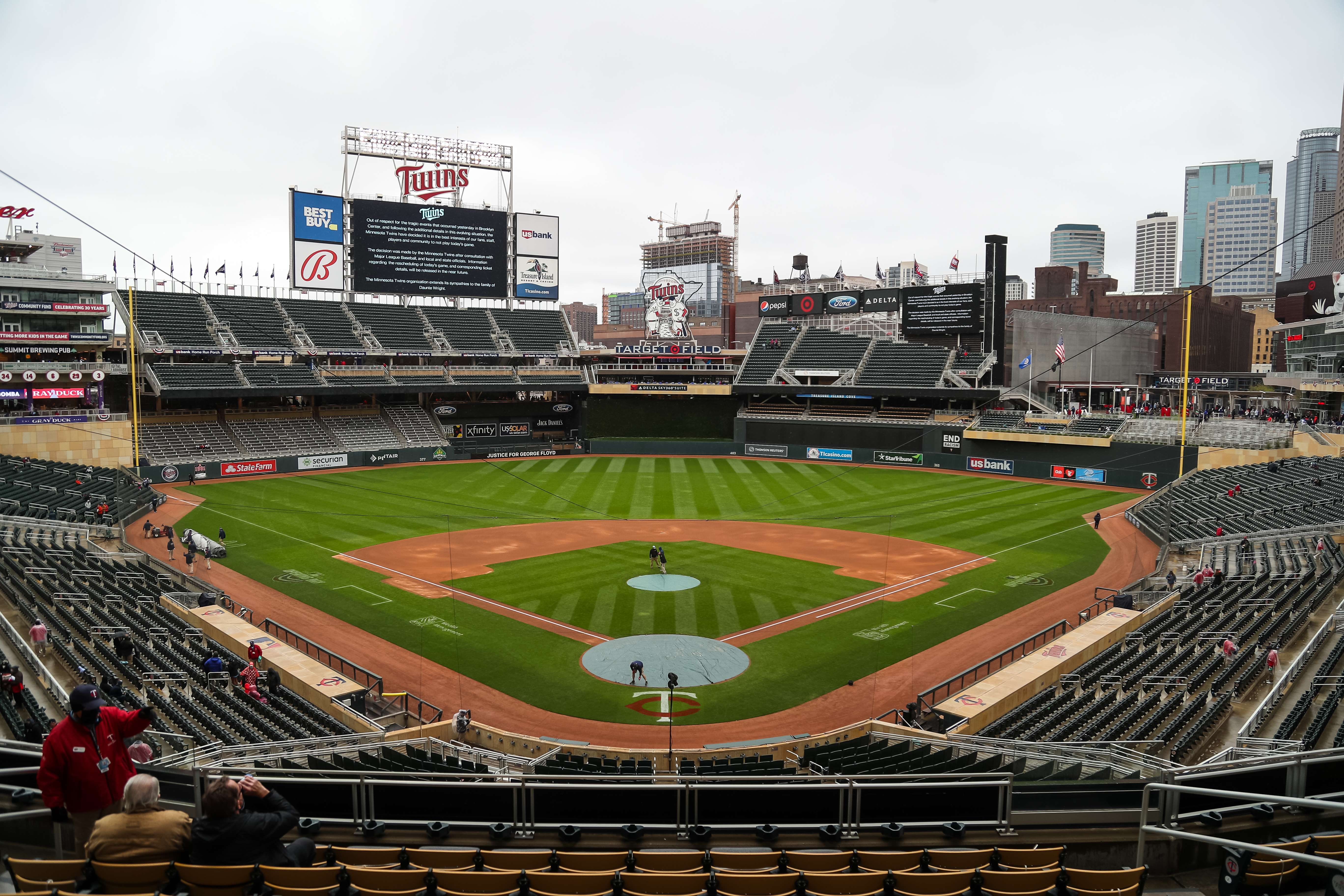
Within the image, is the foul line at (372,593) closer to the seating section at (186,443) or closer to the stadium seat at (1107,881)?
the stadium seat at (1107,881)

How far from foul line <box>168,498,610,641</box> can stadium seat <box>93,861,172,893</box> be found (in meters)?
18.0

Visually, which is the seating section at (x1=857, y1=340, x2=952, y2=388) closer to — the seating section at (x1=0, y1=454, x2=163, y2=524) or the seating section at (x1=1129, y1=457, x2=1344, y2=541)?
the seating section at (x1=1129, y1=457, x2=1344, y2=541)

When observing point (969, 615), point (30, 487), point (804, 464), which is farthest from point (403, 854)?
point (804, 464)

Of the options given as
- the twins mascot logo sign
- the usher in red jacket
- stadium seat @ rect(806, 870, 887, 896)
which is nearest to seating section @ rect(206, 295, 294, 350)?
the twins mascot logo sign

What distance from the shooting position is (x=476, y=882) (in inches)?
235

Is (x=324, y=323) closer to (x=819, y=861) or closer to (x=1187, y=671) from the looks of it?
(x=1187, y=671)

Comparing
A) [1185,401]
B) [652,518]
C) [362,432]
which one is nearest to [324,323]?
[362,432]

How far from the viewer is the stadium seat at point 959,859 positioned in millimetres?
6582

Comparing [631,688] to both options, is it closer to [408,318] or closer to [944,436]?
[944,436]

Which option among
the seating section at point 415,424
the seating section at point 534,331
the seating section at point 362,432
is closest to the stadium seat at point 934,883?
the seating section at point 362,432

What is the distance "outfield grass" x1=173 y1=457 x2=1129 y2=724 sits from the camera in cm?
2111

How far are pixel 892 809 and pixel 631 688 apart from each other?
12.9 meters

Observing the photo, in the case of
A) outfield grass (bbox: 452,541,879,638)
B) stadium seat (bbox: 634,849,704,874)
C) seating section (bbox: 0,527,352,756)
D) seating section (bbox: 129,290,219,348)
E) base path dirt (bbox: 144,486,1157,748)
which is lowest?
base path dirt (bbox: 144,486,1157,748)

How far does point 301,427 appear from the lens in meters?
60.8
